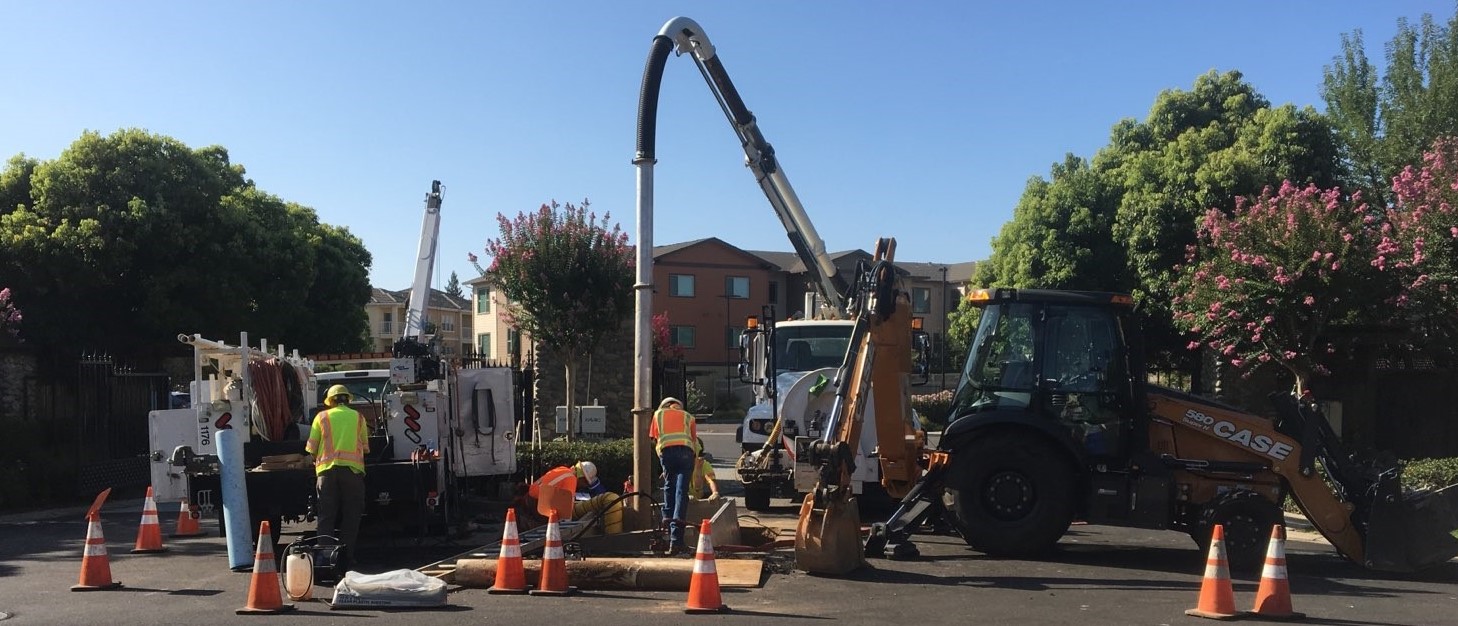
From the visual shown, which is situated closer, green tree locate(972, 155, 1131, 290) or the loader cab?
the loader cab

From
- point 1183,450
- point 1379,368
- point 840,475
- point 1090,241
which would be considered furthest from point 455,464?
point 1090,241

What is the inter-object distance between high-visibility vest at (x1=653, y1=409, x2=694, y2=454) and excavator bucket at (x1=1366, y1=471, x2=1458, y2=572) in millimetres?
5810

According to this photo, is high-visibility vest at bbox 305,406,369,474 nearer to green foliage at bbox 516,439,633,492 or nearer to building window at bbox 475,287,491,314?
green foliage at bbox 516,439,633,492

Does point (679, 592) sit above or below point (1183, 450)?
below

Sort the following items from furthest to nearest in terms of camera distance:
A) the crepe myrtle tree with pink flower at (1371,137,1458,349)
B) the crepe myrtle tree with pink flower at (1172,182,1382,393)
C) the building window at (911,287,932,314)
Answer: the building window at (911,287,932,314)
the crepe myrtle tree with pink flower at (1172,182,1382,393)
the crepe myrtle tree with pink flower at (1371,137,1458,349)

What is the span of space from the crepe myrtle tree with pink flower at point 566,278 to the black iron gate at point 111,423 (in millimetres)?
5998

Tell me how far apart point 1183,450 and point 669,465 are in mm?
4610

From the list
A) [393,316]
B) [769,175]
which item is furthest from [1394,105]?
[393,316]

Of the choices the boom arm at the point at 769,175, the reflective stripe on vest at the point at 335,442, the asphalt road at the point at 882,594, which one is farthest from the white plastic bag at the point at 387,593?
the boom arm at the point at 769,175

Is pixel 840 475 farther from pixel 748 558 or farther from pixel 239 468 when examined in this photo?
pixel 239 468

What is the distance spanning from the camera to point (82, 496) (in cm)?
1684

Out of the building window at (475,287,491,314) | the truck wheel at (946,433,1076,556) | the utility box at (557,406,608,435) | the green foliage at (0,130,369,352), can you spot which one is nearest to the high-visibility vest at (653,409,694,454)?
the truck wheel at (946,433,1076,556)

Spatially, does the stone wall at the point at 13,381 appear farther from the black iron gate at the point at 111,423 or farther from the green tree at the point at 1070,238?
the green tree at the point at 1070,238

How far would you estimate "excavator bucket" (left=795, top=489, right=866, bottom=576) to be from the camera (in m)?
9.43
